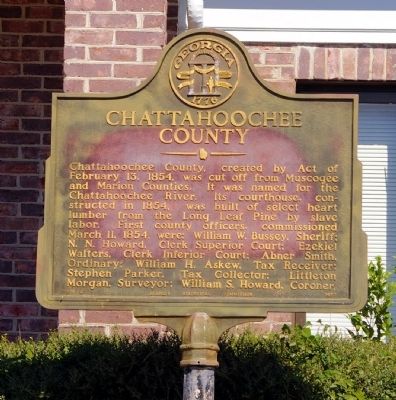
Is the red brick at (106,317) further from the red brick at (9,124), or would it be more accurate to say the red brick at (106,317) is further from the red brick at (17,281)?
the red brick at (9,124)

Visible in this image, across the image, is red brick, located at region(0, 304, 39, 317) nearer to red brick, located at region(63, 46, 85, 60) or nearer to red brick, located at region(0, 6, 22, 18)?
red brick, located at region(63, 46, 85, 60)

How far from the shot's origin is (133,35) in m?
7.41

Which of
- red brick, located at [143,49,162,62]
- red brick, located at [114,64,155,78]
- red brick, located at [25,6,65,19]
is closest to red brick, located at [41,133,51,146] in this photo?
red brick, located at [25,6,65,19]

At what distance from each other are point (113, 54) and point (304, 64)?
4.58 feet

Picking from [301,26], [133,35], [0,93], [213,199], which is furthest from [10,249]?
[213,199]

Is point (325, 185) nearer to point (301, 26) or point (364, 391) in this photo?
point (364, 391)

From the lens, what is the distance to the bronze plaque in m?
5.72

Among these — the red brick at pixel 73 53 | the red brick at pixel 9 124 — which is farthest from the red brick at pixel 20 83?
the red brick at pixel 73 53

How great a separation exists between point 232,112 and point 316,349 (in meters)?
1.82

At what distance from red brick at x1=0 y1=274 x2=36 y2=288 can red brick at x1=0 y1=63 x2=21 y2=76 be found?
1531 mm

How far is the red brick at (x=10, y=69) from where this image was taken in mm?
8742

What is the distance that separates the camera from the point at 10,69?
8.75 meters

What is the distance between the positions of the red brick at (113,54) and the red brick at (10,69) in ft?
4.94

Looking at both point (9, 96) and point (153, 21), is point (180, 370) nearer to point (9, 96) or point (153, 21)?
point (153, 21)
